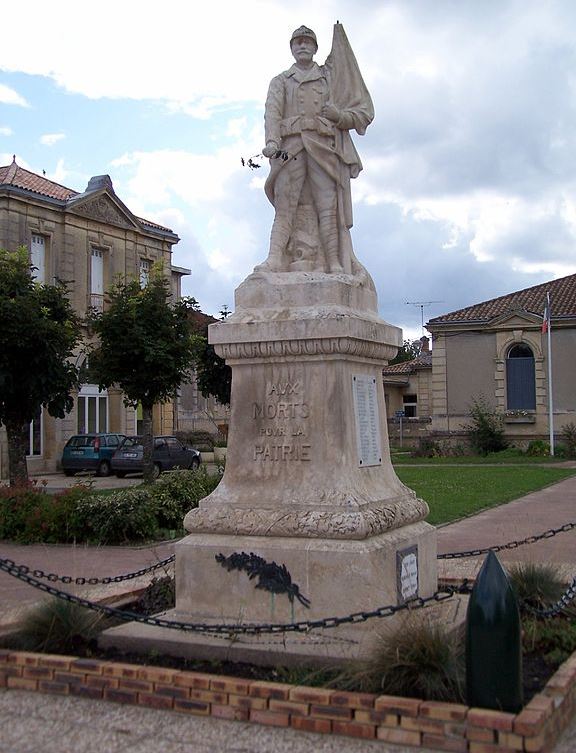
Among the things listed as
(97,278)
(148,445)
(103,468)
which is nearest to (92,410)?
(103,468)

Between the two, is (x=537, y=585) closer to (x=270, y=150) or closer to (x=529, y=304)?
(x=270, y=150)

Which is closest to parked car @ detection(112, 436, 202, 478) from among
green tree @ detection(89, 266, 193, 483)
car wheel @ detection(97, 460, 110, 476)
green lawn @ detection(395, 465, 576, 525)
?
car wheel @ detection(97, 460, 110, 476)

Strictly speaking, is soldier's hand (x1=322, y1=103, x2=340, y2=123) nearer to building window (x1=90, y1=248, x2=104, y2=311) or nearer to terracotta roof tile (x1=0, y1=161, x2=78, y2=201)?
terracotta roof tile (x1=0, y1=161, x2=78, y2=201)

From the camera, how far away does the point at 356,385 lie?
20.9 feet

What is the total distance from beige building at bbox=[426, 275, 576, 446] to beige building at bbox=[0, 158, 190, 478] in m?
11.9

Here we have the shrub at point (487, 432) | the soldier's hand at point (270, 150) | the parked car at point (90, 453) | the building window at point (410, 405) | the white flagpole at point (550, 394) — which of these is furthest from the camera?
the building window at point (410, 405)

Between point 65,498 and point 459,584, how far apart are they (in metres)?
6.97

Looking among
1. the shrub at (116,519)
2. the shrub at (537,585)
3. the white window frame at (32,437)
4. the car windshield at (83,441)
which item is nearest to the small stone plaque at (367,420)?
the shrub at (537,585)

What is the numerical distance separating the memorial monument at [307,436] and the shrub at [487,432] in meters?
28.7

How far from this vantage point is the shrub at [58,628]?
574 centimetres

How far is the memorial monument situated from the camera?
571 centimetres

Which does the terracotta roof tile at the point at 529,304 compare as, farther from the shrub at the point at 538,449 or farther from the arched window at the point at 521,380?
the shrub at the point at 538,449

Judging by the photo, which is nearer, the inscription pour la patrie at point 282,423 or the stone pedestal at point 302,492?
the stone pedestal at point 302,492

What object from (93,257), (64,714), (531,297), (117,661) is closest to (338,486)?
(117,661)
